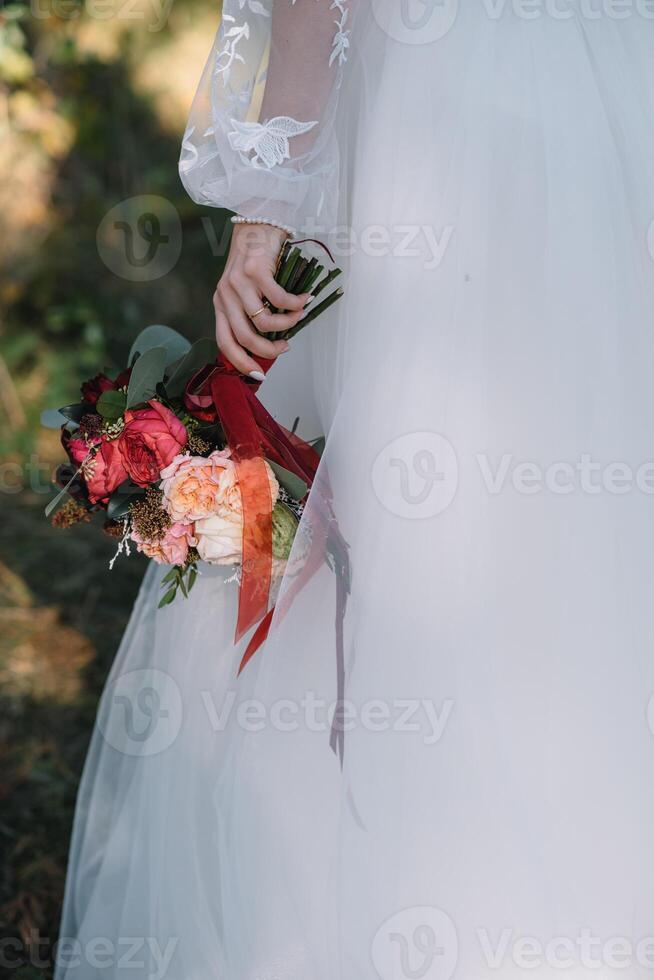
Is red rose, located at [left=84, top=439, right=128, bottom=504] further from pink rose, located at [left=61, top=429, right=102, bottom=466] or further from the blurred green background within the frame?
the blurred green background

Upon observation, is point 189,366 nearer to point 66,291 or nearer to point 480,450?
point 480,450

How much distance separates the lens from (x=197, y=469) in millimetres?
1071

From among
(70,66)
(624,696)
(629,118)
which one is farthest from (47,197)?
(624,696)

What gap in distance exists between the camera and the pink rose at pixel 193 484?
105 cm

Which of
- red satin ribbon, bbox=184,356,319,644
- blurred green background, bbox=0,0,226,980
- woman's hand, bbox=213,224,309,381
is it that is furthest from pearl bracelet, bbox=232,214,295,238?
blurred green background, bbox=0,0,226,980

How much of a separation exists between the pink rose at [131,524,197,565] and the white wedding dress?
0.56ft

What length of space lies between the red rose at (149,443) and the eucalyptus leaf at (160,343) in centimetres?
19

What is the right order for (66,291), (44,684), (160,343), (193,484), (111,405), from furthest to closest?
(66,291), (44,684), (160,343), (111,405), (193,484)

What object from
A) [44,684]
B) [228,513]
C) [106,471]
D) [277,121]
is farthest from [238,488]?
[44,684]

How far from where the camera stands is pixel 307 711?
122 cm

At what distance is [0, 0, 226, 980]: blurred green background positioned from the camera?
6.61 feet

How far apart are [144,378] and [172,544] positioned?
0.22 metres

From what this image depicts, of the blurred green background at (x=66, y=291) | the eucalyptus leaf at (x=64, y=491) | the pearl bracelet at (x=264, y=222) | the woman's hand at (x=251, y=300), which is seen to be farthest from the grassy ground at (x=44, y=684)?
the pearl bracelet at (x=264, y=222)

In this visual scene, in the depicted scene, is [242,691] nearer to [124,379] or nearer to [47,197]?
[124,379]
